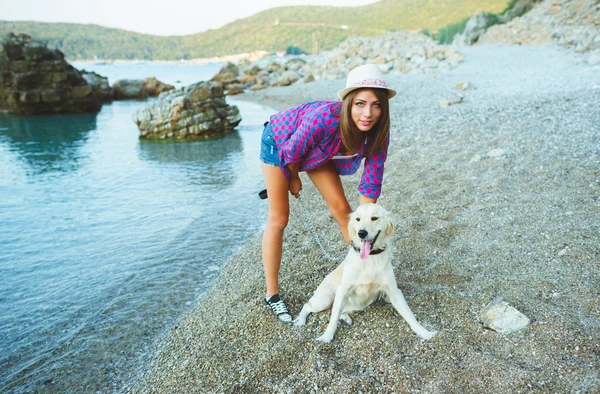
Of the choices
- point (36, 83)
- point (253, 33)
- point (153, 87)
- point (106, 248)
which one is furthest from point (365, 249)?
point (253, 33)

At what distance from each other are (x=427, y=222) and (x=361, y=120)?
106 inches

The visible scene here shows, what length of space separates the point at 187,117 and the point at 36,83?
16850 mm

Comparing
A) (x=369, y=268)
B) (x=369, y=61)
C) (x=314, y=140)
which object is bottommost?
(x=369, y=268)

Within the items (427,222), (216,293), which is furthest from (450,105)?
(216,293)

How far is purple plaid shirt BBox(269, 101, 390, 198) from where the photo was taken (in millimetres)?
3186

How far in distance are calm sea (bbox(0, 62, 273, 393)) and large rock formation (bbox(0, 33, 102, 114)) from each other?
13775 mm

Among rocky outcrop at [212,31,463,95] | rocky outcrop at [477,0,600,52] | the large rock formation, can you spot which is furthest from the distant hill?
the large rock formation

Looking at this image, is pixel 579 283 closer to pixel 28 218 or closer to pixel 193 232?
pixel 193 232

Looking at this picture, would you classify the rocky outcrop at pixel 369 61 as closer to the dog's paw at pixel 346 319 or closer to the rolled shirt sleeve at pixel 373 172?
the rolled shirt sleeve at pixel 373 172

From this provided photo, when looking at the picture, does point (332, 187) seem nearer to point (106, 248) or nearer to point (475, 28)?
point (106, 248)

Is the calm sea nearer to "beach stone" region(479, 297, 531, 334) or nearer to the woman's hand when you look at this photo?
the woman's hand

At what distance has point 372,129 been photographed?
3328 mm

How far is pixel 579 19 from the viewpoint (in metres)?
30.3

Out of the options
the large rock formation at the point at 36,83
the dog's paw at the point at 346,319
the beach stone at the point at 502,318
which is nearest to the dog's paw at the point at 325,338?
the dog's paw at the point at 346,319
